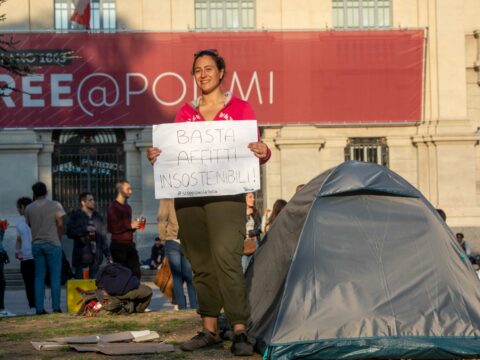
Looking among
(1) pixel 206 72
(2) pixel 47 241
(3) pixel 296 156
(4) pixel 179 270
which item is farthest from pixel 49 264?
(3) pixel 296 156

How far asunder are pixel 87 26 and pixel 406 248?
947 inches

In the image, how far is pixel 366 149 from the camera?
33.7 m

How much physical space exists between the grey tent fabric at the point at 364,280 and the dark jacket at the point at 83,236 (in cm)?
879

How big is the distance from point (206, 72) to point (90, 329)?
312cm

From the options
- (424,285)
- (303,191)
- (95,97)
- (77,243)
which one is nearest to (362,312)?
(424,285)

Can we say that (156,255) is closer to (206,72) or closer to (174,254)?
(174,254)

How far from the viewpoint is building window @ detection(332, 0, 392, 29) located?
108ft

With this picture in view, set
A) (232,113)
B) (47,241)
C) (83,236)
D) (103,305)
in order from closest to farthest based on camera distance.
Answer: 1. (232,113)
2. (103,305)
3. (47,241)
4. (83,236)

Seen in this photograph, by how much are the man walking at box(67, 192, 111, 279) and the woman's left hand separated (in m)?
10.2

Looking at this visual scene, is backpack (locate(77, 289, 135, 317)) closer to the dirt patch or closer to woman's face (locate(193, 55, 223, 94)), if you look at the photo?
the dirt patch

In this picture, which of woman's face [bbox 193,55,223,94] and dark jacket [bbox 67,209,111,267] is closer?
woman's face [bbox 193,55,223,94]

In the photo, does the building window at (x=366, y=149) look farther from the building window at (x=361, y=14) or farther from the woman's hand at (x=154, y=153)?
the woman's hand at (x=154, y=153)

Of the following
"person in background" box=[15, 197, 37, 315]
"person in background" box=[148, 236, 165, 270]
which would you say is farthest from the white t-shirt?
"person in background" box=[148, 236, 165, 270]

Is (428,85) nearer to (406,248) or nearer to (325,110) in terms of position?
(325,110)
